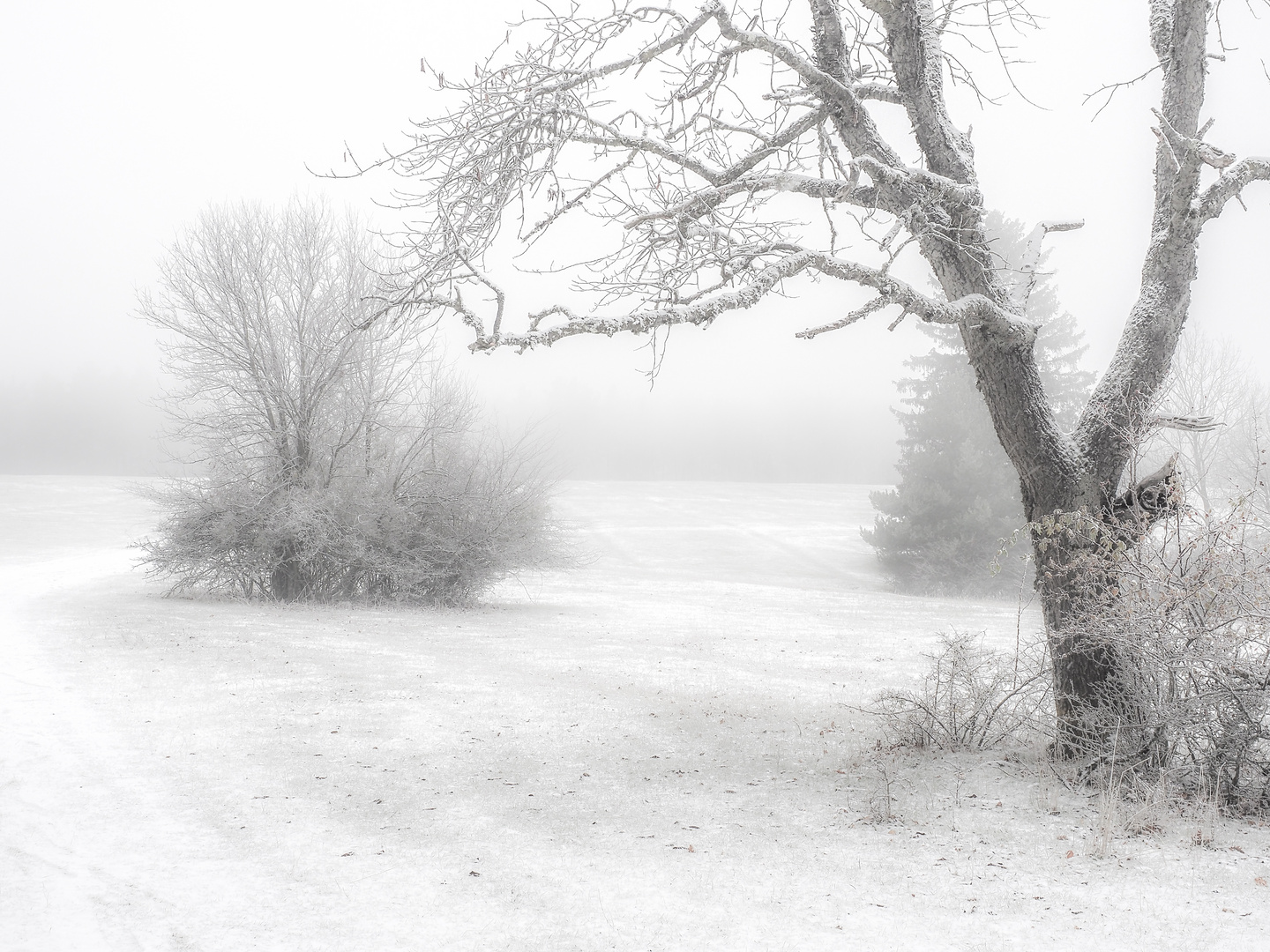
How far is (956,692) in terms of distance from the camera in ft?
24.6

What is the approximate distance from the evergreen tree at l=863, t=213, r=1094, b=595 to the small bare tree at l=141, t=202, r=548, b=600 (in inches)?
583

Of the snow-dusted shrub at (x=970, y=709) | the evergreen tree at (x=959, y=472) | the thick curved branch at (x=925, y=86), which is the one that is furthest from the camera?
the evergreen tree at (x=959, y=472)

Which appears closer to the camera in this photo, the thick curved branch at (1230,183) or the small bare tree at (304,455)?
the thick curved branch at (1230,183)

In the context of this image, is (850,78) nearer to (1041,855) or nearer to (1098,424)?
(1098,424)

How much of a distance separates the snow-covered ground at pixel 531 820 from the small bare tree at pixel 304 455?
701cm

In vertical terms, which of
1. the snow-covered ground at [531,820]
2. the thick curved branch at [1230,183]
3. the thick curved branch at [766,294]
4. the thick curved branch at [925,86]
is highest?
the thick curved branch at [925,86]

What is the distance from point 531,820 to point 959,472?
86.9 ft

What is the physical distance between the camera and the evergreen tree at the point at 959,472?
29.7 meters

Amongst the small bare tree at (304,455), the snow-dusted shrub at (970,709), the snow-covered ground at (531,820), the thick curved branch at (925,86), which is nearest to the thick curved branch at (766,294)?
the thick curved branch at (925,86)

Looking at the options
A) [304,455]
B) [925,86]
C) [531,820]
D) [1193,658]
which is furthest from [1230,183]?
[304,455]

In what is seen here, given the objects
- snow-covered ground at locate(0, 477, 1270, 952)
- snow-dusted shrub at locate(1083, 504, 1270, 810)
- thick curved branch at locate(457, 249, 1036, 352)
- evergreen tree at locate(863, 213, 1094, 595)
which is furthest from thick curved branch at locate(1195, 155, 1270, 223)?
evergreen tree at locate(863, 213, 1094, 595)

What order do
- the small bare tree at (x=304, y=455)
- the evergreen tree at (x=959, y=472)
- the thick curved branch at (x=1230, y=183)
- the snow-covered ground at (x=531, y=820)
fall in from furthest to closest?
the evergreen tree at (x=959, y=472) < the small bare tree at (x=304, y=455) < the thick curved branch at (x=1230, y=183) < the snow-covered ground at (x=531, y=820)

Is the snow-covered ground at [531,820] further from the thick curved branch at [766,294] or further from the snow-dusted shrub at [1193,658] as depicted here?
the thick curved branch at [766,294]

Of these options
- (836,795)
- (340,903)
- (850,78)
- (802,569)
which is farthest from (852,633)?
(802,569)
